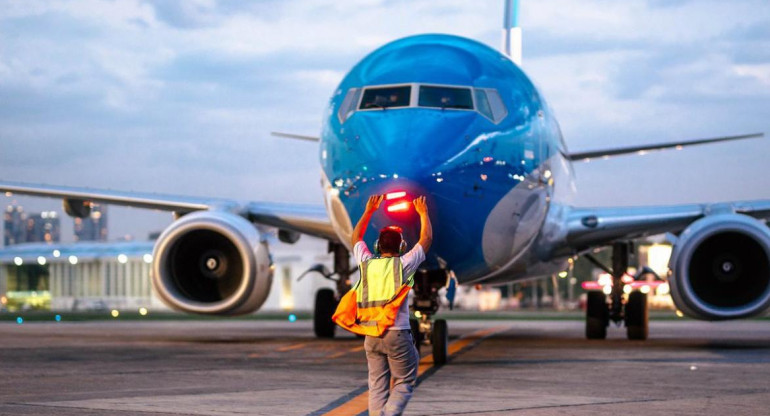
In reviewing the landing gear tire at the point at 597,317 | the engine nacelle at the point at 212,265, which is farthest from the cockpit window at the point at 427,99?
the landing gear tire at the point at 597,317

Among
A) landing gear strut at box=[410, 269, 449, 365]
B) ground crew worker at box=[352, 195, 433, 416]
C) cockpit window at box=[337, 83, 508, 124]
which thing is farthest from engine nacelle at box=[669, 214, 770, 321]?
ground crew worker at box=[352, 195, 433, 416]

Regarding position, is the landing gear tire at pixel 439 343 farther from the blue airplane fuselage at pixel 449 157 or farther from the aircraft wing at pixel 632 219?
the aircraft wing at pixel 632 219

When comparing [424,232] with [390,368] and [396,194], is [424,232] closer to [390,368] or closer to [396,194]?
[390,368]

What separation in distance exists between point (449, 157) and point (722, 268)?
20.5 feet

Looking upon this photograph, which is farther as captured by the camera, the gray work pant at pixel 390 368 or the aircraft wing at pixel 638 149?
the aircraft wing at pixel 638 149

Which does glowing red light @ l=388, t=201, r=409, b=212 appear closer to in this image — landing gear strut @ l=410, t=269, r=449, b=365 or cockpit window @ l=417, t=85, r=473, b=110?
cockpit window @ l=417, t=85, r=473, b=110

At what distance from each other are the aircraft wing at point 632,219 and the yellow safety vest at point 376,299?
9958 millimetres

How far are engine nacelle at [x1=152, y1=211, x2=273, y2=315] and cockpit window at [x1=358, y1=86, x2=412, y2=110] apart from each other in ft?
14.9

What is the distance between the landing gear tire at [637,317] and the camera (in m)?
20.2

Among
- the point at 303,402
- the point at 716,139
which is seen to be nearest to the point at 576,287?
the point at 716,139

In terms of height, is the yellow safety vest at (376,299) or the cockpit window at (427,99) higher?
the cockpit window at (427,99)

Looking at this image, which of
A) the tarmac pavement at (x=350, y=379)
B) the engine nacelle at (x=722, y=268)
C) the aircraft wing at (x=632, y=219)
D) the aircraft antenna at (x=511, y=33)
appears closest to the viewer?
the tarmac pavement at (x=350, y=379)

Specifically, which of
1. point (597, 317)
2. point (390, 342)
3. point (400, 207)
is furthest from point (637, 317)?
point (390, 342)

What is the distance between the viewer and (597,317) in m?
20.8
